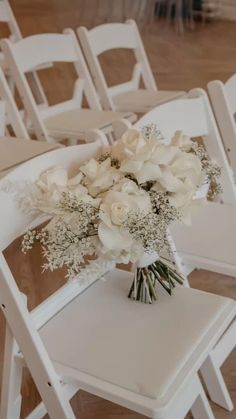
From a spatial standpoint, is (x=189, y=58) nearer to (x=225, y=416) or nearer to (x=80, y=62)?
(x=80, y=62)

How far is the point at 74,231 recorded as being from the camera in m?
1.14

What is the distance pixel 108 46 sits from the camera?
9.94 feet

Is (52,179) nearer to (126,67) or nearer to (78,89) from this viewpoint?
(78,89)

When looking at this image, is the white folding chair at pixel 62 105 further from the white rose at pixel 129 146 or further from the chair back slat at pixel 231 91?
the white rose at pixel 129 146

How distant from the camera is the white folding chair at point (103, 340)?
3.73 feet

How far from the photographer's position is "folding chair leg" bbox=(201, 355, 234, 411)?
1.51 metres

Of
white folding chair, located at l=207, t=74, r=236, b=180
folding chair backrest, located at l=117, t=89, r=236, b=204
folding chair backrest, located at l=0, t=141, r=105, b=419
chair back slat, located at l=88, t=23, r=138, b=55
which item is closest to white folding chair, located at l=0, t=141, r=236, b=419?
folding chair backrest, located at l=0, t=141, r=105, b=419

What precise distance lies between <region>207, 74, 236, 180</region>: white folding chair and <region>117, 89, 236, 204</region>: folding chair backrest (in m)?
0.06

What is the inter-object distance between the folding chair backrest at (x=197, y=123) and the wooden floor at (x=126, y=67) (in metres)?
0.45

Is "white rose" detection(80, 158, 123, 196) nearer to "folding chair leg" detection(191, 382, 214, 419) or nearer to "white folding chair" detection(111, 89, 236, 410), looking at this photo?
"white folding chair" detection(111, 89, 236, 410)

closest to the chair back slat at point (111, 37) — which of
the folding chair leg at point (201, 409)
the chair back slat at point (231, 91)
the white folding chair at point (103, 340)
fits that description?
the chair back slat at point (231, 91)

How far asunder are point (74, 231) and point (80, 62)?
1922 millimetres

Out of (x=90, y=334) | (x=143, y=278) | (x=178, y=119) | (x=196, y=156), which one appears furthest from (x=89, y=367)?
(x=178, y=119)

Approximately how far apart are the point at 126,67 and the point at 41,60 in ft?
8.31
